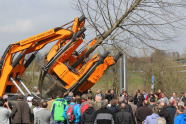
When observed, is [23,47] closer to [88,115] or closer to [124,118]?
[88,115]

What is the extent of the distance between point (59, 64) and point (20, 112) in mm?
5705

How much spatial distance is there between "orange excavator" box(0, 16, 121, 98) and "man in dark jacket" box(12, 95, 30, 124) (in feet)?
16.8

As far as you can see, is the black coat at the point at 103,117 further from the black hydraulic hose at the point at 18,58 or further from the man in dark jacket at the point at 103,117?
the black hydraulic hose at the point at 18,58

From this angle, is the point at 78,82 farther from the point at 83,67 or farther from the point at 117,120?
the point at 117,120

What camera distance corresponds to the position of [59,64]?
16516mm

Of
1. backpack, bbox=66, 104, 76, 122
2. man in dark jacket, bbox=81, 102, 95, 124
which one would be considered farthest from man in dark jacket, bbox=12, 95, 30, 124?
man in dark jacket, bbox=81, 102, 95, 124

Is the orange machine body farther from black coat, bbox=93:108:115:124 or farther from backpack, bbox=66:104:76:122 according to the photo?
black coat, bbox=93:108:115:124

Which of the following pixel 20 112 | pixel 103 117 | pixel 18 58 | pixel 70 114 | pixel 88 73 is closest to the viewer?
pixel 103 117

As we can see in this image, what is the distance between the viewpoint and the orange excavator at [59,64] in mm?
16406

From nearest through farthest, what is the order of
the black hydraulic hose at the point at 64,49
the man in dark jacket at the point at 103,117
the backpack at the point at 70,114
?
the man in dark jacket at the point at 103,117 → the backpack at the point at 70,114 → the black hydraulic hose at the point at 64,49

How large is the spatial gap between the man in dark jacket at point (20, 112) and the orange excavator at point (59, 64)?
16.8 ft

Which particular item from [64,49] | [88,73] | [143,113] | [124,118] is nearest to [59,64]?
[64,49]

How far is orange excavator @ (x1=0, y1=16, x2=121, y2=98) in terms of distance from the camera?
53.8 ft

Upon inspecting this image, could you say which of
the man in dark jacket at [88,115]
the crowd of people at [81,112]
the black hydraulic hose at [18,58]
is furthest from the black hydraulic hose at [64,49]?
the man in dark jacket at [88,115]
